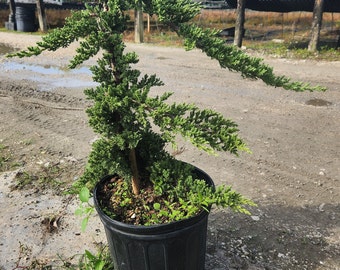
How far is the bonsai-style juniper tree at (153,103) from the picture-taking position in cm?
211

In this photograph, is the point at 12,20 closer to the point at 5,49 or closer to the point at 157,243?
the point at 5,49

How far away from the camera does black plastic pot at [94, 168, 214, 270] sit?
2285mm

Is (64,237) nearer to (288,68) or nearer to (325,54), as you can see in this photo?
(288,68)

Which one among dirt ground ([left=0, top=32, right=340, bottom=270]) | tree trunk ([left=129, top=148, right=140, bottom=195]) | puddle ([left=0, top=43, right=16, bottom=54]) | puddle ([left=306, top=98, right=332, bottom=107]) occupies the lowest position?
dirt ground ([left=0, top=32, right=340, bottom=270])

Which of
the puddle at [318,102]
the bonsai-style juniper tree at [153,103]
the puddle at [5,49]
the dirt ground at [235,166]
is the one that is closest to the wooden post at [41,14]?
the puddle at [5,49]

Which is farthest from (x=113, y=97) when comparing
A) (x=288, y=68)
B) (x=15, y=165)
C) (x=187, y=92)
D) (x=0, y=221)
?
(x=288, y=68)

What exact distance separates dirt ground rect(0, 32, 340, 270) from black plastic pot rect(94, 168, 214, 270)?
72 cm

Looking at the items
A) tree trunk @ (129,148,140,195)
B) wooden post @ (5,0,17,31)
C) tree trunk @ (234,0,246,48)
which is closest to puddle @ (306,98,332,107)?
tree trunk @ (129,148,140,195)

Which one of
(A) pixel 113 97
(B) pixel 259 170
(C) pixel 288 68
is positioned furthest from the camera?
(C) pixel 288 68

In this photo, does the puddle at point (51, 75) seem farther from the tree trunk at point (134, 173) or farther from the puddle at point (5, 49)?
the tree trunk at point (134, 173)

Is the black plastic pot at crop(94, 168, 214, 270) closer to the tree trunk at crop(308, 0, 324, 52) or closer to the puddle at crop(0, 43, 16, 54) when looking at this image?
the tree trunk at crop(308, 0, 324, 52)

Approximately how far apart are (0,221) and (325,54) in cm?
1033

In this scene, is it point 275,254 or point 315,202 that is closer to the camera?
point 275,254

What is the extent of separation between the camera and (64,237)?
3.55m
